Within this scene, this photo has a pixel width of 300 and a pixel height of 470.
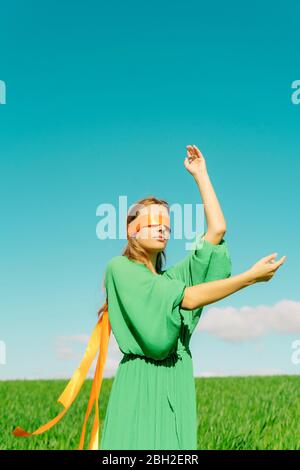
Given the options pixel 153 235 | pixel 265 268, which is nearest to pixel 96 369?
pixel 153 235

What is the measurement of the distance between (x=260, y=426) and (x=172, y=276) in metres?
3.94

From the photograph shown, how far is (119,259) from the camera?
3.13m

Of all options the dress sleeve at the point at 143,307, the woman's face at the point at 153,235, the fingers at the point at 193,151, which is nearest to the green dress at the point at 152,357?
the dress sleeve at the point at 143,307

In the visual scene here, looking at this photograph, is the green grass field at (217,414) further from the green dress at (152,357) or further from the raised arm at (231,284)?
the raised arm at (231,284)

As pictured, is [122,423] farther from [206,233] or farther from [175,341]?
[206,233]

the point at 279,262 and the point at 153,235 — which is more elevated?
the point at 153,235

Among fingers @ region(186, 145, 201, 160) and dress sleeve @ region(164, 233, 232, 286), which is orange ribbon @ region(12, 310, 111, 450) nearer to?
dress sleeve @ region(164, 233, 232, 286)

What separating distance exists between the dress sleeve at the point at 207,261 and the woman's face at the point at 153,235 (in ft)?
0.53

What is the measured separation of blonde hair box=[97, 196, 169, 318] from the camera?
3.18 m

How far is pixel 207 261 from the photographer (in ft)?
10.2

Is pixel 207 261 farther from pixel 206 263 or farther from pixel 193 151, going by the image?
pixel 193 151

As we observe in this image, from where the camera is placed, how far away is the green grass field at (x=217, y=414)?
5.92 m

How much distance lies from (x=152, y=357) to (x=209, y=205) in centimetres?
77

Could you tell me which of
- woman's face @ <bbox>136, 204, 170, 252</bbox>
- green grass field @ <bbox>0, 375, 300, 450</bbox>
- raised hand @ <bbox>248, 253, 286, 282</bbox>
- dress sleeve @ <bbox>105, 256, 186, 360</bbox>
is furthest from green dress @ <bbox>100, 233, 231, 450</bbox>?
green grass field @ <bbox>0, 375, 300, 450</bbox>
